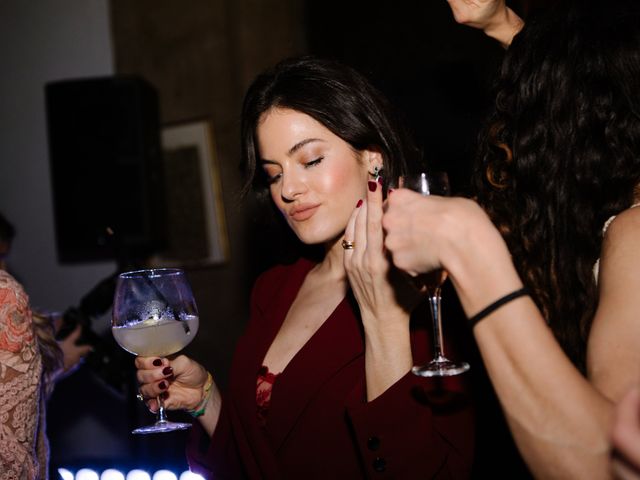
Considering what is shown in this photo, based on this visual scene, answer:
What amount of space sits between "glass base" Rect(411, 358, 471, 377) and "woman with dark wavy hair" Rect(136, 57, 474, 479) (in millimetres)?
133

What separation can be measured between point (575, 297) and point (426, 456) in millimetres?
500

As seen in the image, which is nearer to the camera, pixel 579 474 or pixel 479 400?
pixel 579 474

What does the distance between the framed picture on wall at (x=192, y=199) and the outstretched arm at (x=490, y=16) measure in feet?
9.21

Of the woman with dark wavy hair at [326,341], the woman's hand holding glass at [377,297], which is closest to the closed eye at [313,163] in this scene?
the woman with dark wavy hair at [326,341]

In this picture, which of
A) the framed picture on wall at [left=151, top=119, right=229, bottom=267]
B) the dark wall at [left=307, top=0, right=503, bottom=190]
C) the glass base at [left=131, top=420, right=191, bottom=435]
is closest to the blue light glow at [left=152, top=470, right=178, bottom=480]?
the glass base at [left=131, top=420, right=191, bottom=435]

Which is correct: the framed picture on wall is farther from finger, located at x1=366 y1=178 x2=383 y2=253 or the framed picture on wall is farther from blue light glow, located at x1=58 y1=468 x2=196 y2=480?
finger, located at x1=366 y1=178 x2=383 y2=253

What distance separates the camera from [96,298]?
3367mm

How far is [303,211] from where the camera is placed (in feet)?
6.59

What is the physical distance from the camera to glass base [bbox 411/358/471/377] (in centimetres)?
136

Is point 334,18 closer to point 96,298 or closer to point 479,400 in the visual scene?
point 96,298

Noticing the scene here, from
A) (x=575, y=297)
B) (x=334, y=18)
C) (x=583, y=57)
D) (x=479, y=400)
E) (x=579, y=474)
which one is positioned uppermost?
(x=334, y=18)

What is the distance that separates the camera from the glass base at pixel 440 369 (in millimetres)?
1360

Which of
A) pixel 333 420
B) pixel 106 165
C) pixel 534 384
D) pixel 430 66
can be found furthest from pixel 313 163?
pixel 106 165

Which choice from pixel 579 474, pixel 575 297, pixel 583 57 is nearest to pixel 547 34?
pixel 583 57
